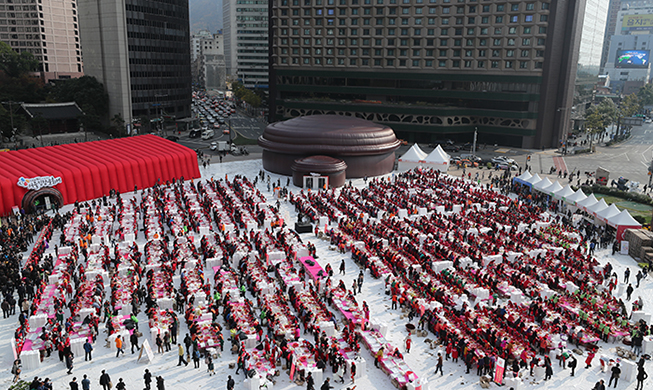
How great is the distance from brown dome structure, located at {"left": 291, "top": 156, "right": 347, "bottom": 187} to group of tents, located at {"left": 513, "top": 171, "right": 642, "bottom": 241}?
2177 centimetres

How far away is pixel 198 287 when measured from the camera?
3253cm

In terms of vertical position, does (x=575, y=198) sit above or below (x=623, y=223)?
above

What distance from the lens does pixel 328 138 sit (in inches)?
2653

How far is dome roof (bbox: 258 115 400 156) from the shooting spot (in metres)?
67.1

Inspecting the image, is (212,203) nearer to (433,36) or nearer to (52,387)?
(52,387)

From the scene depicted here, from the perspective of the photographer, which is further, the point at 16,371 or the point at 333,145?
the point at 333,145

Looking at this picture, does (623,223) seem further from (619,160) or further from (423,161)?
(619,160)

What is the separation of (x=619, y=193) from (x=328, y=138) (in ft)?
119

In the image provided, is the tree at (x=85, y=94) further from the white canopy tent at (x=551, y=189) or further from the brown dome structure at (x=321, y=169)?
the white canopy tent at (x=551, y=189)

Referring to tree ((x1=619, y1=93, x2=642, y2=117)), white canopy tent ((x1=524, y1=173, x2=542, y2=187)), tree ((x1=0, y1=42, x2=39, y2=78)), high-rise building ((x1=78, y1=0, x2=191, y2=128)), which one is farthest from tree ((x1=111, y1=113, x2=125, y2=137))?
tree ((x1=619, y1=93, x2=642, y2=117))

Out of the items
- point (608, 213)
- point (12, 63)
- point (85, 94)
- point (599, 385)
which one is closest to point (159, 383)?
point (599, 385)

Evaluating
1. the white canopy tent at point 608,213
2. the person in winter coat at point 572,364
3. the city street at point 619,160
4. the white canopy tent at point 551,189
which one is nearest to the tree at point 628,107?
the city street at point 619,160

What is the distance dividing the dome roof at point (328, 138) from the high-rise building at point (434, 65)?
109 feet

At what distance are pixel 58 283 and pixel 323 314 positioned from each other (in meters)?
17.6
